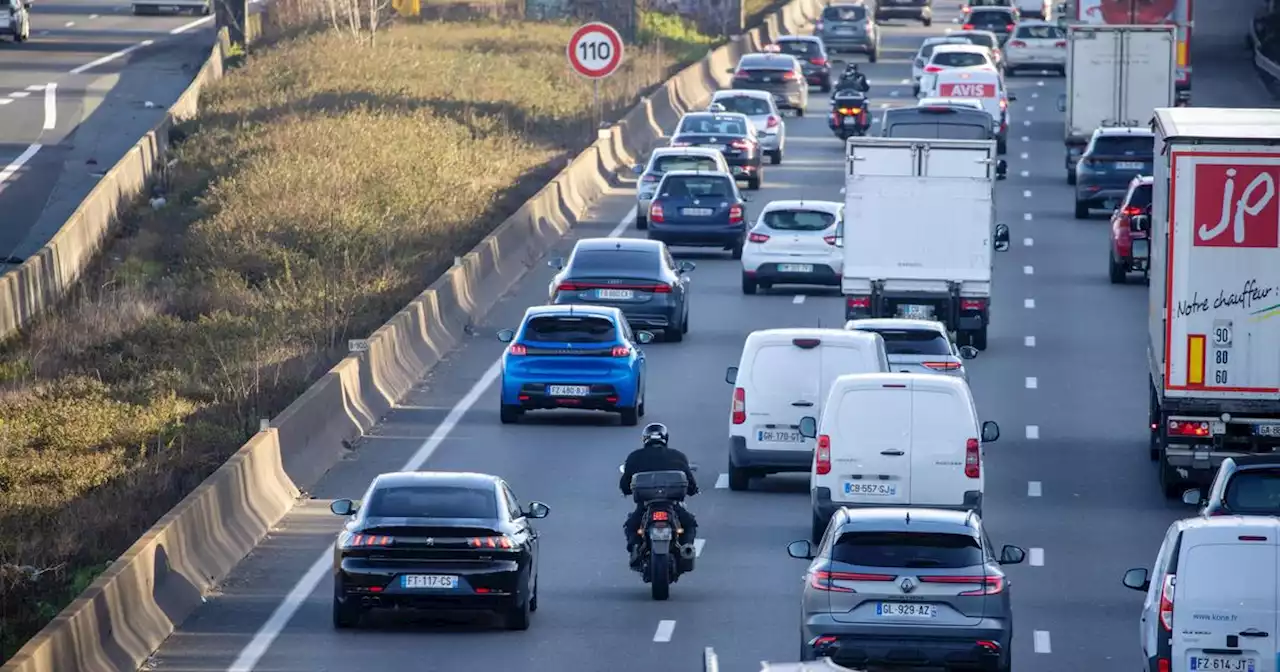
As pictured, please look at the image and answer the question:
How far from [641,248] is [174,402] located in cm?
750

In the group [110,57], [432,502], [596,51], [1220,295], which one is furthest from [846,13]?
[432,502]

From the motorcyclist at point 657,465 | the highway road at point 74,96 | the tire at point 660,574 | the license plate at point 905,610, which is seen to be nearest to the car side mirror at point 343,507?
the motorcyclist at point 657,465

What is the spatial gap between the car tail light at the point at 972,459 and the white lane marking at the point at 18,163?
31.1 m

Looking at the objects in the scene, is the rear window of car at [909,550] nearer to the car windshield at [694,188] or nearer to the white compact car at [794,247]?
the white compact car at [794,247]

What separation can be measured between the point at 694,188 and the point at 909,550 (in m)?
26.8

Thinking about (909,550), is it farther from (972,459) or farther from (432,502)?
(972,459)

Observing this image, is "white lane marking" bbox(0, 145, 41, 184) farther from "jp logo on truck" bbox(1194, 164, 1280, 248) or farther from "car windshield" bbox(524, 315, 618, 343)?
"jp logo on truck" bbox(1194, 164, 1280, 248)

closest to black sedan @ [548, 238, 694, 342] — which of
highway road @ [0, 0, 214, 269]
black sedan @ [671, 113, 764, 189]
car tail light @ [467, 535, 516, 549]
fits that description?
highway road @ [0, 0, 214, 269]

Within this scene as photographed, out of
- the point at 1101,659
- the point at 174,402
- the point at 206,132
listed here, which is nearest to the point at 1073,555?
the point at 1101,659

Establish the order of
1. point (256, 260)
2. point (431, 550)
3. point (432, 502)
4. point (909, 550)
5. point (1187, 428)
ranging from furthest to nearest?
1. point (256, 260)
2. point (1187, 428)
3. point (432, 502)
4. point (431, 550)
5. point (909, 550)

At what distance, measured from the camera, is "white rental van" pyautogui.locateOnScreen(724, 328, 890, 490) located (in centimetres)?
2595

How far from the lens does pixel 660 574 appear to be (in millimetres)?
20891

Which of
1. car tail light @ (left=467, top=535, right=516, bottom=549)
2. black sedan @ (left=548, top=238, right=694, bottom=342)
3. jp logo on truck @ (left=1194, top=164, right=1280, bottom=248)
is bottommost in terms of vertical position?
black sedan @ (left=548, top=238, right=694, bottom=342)

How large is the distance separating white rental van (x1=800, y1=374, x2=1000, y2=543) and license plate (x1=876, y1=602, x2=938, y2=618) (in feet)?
19.5
